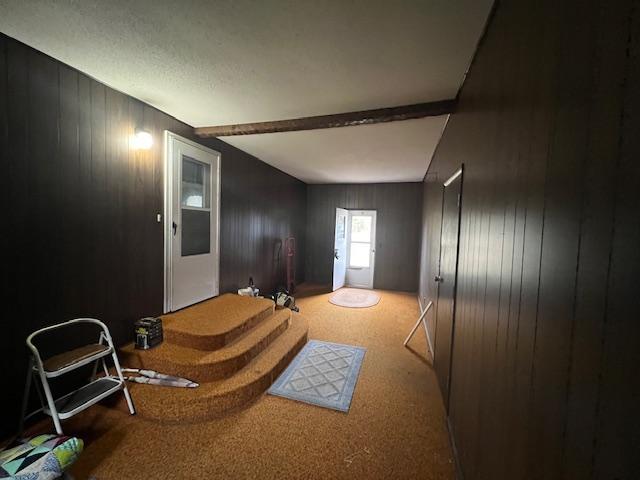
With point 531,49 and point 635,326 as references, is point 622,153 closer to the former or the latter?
point 635,326

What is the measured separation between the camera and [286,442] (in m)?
1.75

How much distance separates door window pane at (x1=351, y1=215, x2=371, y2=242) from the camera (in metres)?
6.37

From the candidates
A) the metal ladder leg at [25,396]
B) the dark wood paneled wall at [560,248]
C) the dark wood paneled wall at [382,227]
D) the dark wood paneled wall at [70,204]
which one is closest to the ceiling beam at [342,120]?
the dark wood paneled wall at [70,204]

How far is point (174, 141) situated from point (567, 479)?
3.51m

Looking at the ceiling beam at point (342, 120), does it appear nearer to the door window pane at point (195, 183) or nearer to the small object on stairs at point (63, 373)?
the door window pane at point (195, 183)

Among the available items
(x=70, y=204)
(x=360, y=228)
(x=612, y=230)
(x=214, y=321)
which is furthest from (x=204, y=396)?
(x=360, y=228)

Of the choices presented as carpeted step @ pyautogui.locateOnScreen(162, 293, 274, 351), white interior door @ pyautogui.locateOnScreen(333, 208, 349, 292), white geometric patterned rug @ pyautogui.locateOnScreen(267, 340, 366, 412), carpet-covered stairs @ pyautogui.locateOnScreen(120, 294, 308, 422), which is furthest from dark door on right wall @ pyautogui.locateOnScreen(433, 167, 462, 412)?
white interior door @ pyautogui.locateOnScreen(333, 208, 349, 292)

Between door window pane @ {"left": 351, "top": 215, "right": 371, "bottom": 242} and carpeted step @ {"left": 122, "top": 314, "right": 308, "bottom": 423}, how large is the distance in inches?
173

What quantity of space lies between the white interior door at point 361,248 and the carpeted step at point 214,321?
11.0ft

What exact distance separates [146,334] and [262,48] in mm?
2504

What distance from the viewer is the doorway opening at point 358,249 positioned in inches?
247

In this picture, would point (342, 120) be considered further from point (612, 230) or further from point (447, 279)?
point (612, 230)

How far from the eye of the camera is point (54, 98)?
6.12 feet

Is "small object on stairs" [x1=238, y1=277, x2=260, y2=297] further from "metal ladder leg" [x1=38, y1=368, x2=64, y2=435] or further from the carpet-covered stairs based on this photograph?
"metal ladder leg" [x1=38, y1=368, x2=64, y2=435]
